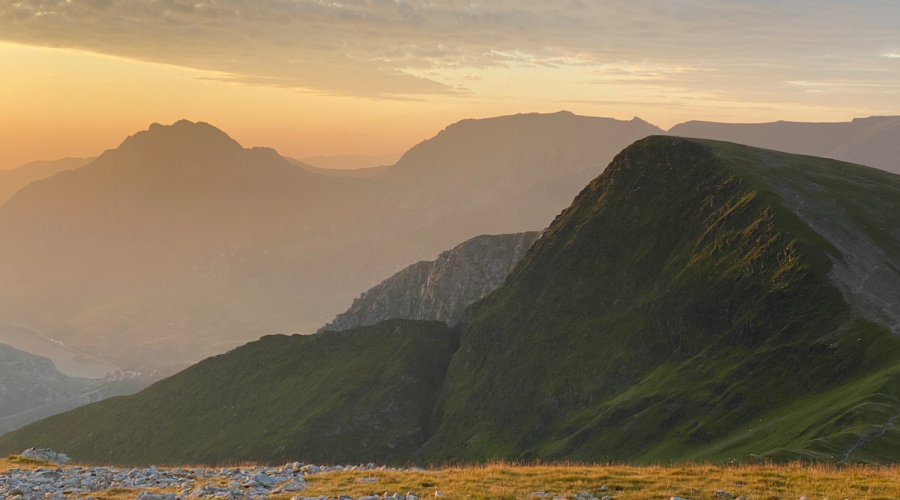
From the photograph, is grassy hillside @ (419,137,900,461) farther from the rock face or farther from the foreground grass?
the rock face

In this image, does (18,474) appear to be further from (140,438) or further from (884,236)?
(140,438)

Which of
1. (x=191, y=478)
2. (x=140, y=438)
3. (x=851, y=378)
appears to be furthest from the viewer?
(x=140, y=438)

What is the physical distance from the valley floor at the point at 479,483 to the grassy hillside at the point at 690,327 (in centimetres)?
2246

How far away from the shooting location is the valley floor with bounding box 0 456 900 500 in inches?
1218

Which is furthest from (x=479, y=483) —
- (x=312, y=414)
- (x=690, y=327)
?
(x=312, y=414)

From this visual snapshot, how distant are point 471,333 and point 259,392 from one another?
204 ft

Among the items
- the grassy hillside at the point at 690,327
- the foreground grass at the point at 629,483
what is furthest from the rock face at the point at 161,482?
the grassy hillside at the point at 690,327

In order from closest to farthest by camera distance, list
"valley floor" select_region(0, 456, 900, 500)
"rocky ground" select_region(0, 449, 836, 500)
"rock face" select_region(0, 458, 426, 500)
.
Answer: "valley floor" select_region(0, 456, 900, 500)
"rocky ground" select_region(0, 449, 836, 500)
"rock face" select_region(0, 458, 426, 500)

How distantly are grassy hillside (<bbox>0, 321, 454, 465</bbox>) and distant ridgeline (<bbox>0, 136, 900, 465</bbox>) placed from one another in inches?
21.7

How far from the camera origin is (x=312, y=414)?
168625 mm

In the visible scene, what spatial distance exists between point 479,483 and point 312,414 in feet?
A: 465

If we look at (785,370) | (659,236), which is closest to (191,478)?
(785,370)

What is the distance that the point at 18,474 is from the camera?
40.2 meters

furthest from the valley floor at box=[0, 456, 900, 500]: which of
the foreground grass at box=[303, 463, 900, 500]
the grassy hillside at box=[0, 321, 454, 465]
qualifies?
the grassy hillside at box=[0, 321, 454, 465]
